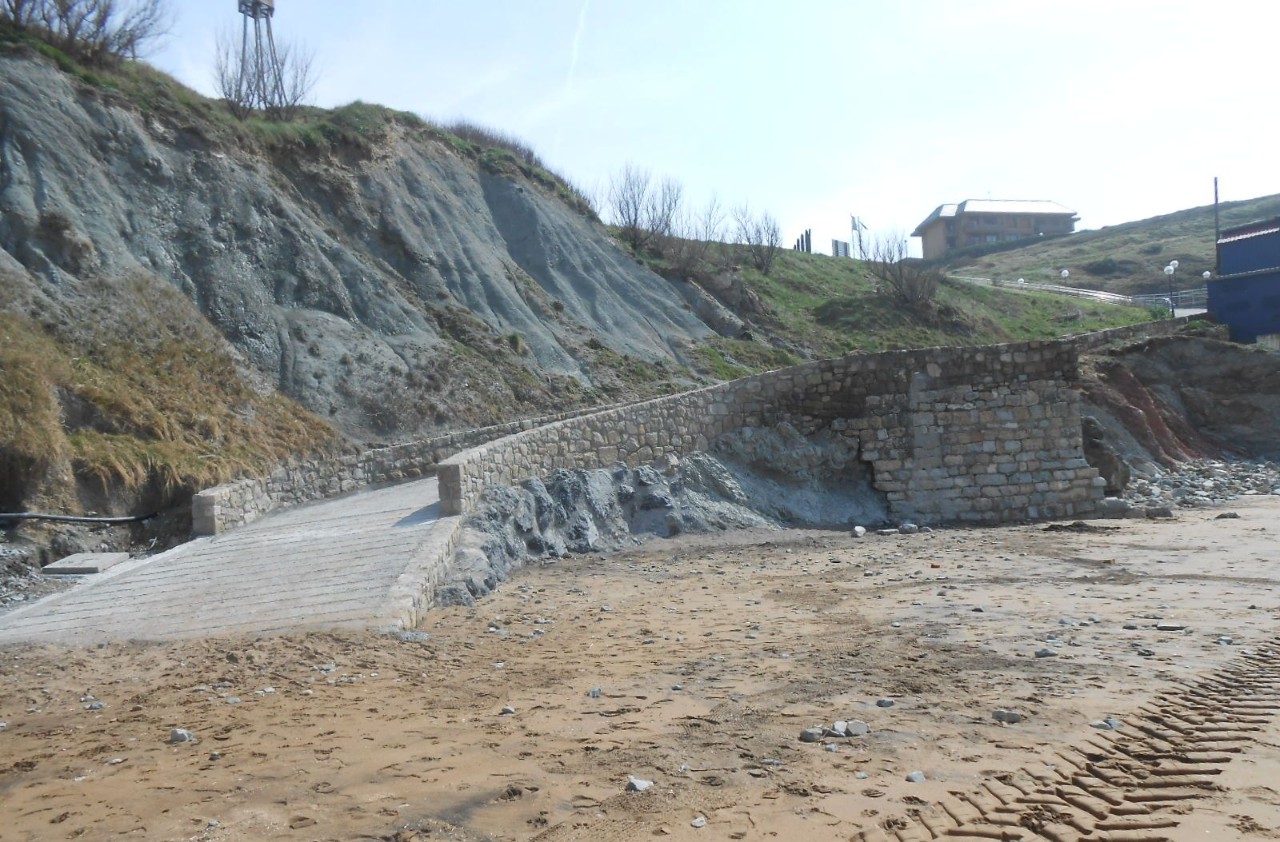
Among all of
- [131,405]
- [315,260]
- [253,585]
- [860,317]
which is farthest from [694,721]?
[860,317]

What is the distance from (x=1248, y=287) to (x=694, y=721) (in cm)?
3059

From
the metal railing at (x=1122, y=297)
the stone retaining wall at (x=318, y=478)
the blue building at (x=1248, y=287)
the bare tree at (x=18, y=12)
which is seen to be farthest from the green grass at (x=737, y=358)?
the metal railing at (x=1122, y=297)

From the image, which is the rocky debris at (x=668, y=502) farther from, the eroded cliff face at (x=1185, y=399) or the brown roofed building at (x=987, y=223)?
the brown roofed building at (x=987, y=223)

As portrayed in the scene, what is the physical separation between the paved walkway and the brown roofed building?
77.2 meters

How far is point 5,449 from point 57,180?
887cm

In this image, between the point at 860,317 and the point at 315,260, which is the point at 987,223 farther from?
the point at 315,260

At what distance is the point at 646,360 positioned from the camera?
27438 millimetres

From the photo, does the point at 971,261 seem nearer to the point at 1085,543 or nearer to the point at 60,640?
the point at 1085,543

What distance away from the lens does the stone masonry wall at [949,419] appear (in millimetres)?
17766

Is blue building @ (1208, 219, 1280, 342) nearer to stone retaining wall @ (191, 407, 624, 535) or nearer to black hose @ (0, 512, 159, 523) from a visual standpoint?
stone retaining wall @ (191, 407, 624, 535)

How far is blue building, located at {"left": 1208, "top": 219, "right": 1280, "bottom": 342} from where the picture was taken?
30.2m

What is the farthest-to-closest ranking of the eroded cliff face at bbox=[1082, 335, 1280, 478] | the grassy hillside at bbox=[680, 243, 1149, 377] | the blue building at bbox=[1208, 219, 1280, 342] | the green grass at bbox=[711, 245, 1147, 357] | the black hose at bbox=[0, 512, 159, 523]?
1. the green grass at bbox=[711, 245, 1147, 357]
2. the grassy hillside at bbox=[680, 243, 1149, 377]
3. the blue building at bbox=[1208, 219, 1280, 342]
4. the eroded cliff face at bbox=[1082, 335, 1280, 478]
5. the black hose at bbox=[0, 512, 159, 523]

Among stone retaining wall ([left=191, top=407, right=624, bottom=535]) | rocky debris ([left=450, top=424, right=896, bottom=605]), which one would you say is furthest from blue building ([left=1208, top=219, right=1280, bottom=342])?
stone retaining wall ([left=191, top=407, right=624, bottom=535])

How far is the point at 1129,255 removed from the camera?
67188 mm
